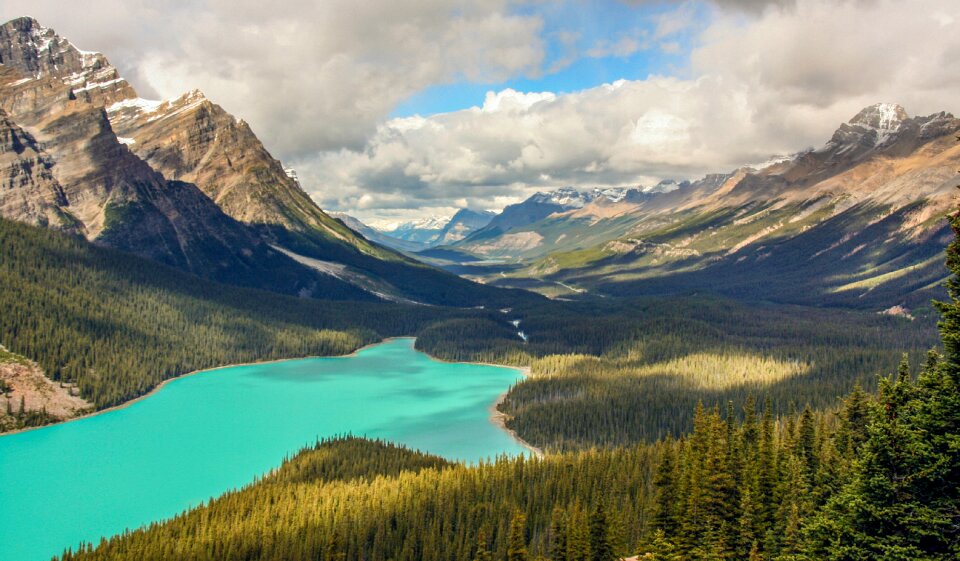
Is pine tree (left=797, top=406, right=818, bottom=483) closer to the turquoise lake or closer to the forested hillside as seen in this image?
the forested hillside

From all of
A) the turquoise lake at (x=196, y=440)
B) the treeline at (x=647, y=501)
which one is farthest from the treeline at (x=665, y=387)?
the treeline at (x=647, y=501)

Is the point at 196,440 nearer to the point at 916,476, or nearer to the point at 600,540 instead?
the point at 600,540

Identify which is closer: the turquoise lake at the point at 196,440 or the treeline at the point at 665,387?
the turquoise lake at the point at 196,440

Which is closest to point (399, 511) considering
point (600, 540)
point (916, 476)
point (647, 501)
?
point (647, 501)

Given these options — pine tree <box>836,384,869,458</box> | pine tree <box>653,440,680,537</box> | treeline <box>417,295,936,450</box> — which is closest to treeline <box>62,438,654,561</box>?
pine tree <box>653,440,680,537</box>

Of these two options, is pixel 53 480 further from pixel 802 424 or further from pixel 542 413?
pixel 802 424

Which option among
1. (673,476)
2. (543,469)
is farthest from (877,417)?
(543,469)

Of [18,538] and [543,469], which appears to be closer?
[18,538]

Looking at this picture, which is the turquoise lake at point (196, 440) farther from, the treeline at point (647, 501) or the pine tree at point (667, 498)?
the pine tree at point (667, 498)
